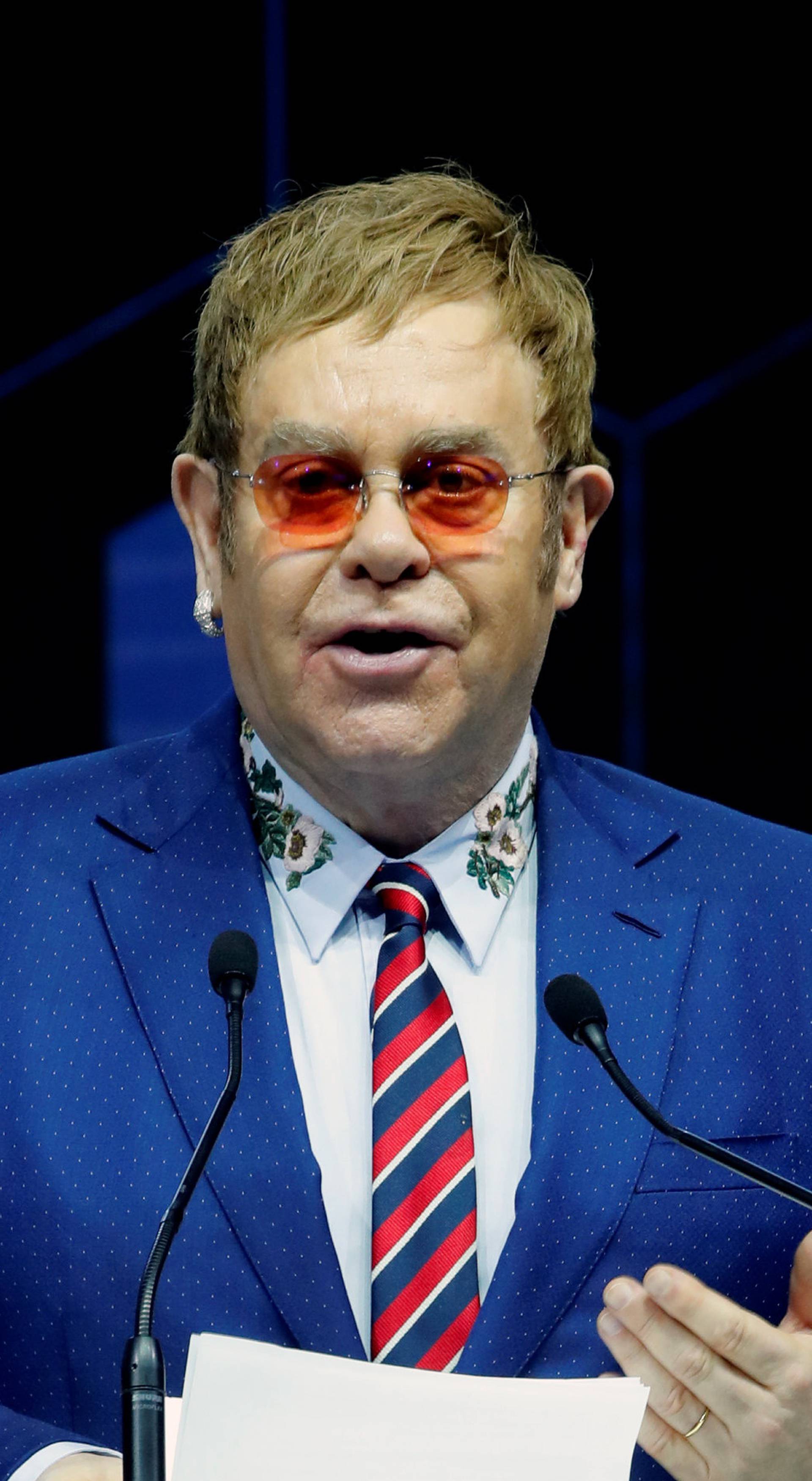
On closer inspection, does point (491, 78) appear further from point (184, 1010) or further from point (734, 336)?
point (184, 1010)

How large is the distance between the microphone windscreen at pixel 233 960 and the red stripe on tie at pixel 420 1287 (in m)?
0.34

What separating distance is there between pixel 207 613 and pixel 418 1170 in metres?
0.65

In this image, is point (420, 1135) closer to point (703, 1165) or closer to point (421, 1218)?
point (421, 1218)

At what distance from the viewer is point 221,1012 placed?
5.14 feet

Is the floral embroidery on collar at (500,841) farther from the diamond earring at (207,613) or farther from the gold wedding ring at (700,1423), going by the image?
the gold wedding ring at (700,1423)

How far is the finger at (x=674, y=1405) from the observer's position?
127cm

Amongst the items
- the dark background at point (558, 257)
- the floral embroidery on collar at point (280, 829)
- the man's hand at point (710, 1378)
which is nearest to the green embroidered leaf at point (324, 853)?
the floral embroidery on collar at point (280, 829)

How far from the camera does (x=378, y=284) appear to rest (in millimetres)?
1697

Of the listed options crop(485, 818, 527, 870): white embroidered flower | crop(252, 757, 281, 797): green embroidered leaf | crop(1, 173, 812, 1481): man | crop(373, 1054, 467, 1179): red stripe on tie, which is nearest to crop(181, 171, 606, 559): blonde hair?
crop(1, 173, 812, 1481): man

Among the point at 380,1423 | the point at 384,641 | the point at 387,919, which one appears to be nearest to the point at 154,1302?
the point at 380,1423

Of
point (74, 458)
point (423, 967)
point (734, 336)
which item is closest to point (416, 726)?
point (423, 967)

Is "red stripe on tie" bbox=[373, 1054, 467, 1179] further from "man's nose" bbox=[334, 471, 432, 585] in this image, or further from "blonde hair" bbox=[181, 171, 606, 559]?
"blonde hair" bbox=[181, 171, 606, 559]

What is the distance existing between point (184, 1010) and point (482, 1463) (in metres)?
0.54

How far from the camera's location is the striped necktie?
1.49 metres
